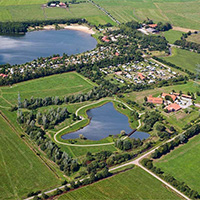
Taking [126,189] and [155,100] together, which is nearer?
[126,189]

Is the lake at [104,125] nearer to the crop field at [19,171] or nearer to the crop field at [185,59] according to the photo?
the crop field at [19,171]

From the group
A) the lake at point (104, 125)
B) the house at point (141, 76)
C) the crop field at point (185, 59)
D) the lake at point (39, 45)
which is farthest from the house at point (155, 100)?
the lake at point (39, 45)

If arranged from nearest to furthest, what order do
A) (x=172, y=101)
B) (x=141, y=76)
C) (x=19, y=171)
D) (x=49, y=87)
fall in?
(x=19, y=171) → (x=172, y=101) → (x=49, y=87) → (x=141, y=76)

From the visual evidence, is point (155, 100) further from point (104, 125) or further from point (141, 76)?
point (104, 125)


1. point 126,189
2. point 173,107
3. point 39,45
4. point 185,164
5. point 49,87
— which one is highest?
point 39,45

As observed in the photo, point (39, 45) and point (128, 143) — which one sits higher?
point (39, 45)

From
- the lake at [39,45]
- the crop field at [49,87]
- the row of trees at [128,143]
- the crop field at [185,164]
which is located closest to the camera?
the crop field at [185,164]

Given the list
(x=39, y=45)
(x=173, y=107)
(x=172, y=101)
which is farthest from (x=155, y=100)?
(x=39, y=45)
